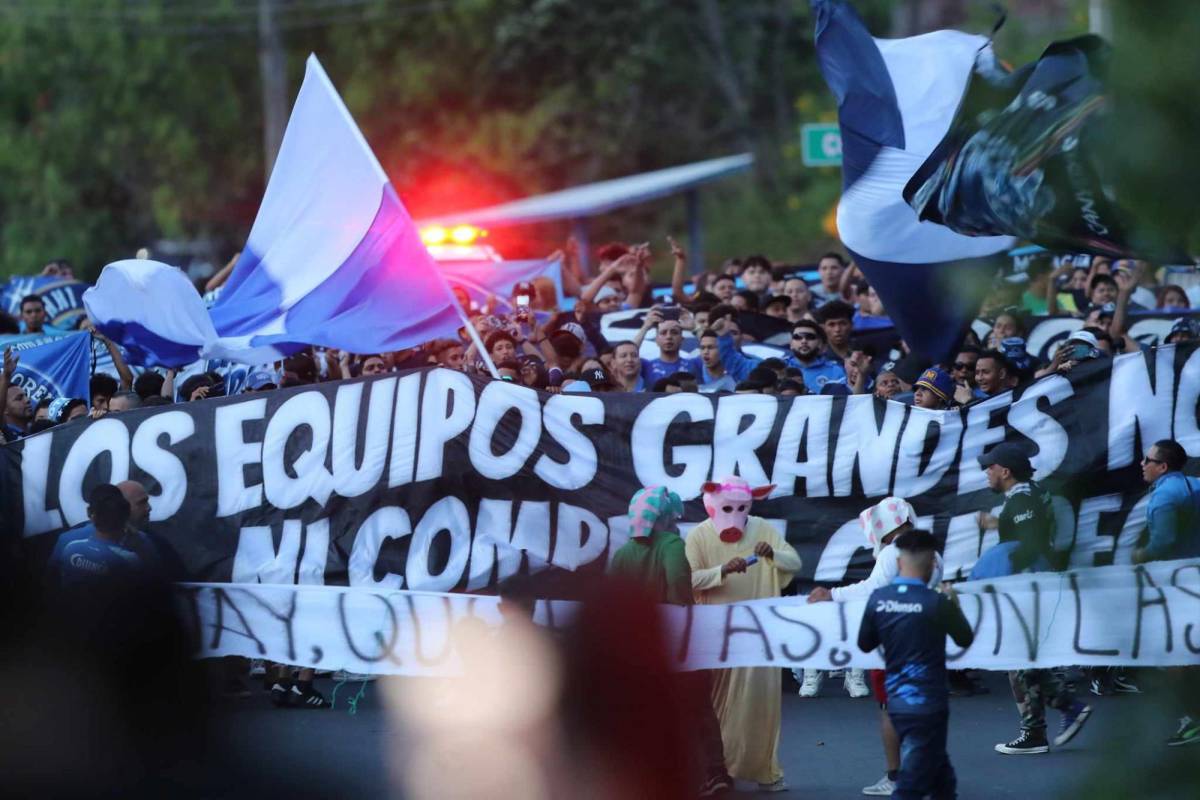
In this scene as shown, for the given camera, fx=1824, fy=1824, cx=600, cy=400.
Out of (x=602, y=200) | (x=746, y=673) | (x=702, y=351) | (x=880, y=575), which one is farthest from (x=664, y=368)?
(x=602, y=200)

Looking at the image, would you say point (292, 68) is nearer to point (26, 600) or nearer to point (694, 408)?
point (694, 408)

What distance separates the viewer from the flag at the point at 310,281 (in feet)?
36.7

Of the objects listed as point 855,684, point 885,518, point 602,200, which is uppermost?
point 602,200

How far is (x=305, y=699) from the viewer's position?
35.0ft

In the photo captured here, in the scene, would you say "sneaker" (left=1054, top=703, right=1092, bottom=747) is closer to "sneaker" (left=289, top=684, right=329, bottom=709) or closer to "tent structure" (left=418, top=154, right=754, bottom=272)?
"sneaker" (left=289, top=684, right=329, bottom=709)

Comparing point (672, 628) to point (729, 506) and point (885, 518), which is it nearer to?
point (729, 506)

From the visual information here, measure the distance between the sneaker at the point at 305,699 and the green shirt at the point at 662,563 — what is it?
299cm

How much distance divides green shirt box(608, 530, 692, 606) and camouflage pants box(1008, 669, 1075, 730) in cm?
198

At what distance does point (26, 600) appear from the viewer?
4.80 m

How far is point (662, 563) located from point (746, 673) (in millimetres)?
900

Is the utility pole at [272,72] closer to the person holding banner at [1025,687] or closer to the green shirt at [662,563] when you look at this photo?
the person holding banner at [1025,687]

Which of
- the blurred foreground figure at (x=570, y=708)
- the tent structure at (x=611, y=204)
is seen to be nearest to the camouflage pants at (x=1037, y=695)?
the blurred foreground figure at (x=570, y=708)

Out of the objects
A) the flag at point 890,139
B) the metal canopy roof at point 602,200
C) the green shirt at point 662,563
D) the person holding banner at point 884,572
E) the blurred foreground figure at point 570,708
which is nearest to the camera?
the blurred foreground figure at point 570,708

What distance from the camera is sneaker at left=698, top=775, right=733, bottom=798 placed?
8.53 metres
